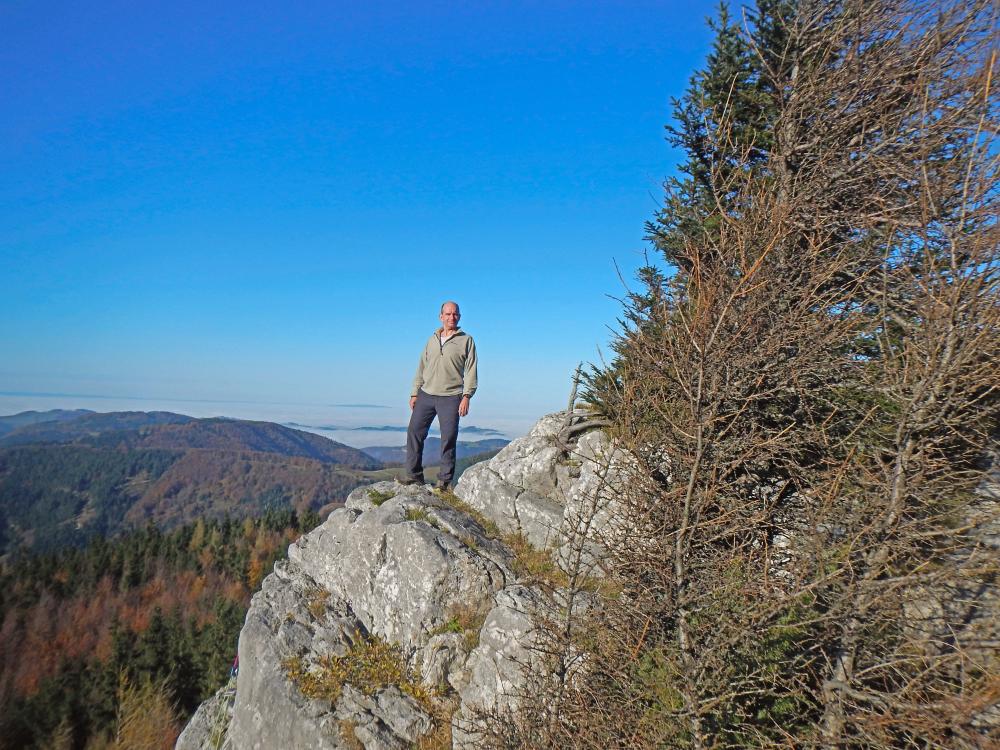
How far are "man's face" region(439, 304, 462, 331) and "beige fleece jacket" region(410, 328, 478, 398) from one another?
0.18 meters

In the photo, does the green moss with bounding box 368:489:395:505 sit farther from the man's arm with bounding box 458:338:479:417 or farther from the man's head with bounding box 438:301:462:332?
the man's head with bounding box 438:301:462:332

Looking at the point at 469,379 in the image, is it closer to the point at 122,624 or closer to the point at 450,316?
the point at 450,316

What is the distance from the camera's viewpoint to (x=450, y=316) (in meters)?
10.1

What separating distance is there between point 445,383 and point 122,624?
57303 millimetres

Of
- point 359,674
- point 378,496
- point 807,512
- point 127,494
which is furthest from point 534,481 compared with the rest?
point 127,494

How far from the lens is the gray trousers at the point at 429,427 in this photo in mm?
9949

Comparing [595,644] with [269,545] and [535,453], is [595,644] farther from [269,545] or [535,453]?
[269,545]

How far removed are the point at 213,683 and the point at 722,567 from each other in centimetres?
4258

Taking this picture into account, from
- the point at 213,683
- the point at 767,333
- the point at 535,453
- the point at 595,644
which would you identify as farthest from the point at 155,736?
the point at 767,333

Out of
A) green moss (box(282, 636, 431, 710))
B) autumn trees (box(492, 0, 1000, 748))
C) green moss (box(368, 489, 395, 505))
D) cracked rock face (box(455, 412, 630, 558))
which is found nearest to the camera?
autumn trees (box(492, 0, 1000, 748))

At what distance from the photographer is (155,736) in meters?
29.2

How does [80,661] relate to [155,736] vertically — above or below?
below

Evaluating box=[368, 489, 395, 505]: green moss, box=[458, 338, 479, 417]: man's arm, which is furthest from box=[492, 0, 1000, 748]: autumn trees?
box=[368, 489, 395, 505]: green moss

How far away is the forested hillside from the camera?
33531mm
